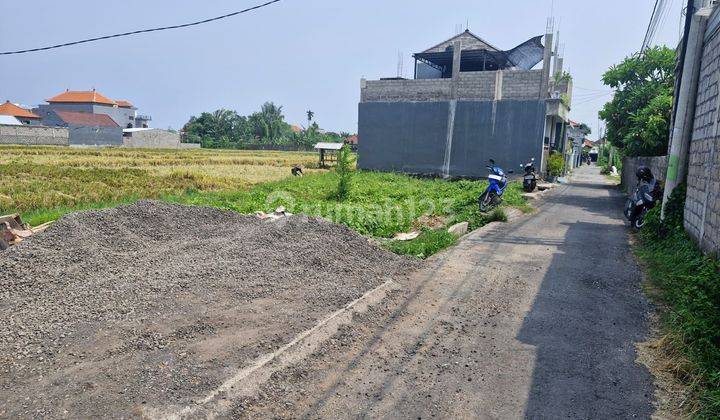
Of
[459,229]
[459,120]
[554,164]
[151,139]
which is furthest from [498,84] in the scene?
[151,139]

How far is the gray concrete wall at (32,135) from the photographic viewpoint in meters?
47.3

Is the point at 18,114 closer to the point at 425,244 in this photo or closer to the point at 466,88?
the point at 466,88

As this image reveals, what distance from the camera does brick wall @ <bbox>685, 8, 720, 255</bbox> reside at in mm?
5789

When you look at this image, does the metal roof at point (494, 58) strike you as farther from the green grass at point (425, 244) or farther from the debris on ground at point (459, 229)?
the green grass at point (425, 244)

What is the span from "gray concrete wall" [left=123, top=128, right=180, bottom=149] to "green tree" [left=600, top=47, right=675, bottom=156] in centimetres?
5933

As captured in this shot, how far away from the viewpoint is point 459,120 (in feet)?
74.9

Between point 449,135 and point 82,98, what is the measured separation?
3176 inches

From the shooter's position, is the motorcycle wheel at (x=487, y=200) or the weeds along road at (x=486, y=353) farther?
the motorcycle wheel at (x=487, y=200)

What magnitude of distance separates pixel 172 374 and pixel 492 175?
389 inches

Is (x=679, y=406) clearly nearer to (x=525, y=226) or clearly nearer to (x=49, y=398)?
(x=49, y=398)

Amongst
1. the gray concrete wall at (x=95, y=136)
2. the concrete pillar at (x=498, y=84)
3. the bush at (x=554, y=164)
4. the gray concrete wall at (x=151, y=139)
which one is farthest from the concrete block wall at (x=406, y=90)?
the gray concrete wall at (x=151, y=139)

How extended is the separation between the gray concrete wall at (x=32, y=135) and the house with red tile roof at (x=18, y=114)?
20.2 m

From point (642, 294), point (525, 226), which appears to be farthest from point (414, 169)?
point (642, 294)

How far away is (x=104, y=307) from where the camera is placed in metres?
4.40
